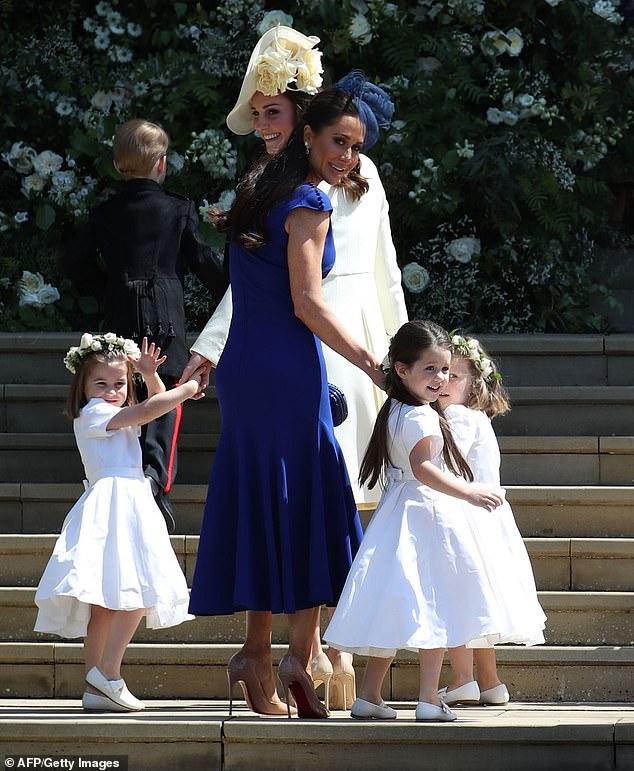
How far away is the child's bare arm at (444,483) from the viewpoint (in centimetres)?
450

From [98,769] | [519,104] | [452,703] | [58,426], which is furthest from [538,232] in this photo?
[98,769]

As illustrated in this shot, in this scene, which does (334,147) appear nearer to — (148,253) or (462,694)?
(462,694)

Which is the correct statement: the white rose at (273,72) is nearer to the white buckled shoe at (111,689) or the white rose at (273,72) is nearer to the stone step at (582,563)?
the white buckled shoe at (111,689)

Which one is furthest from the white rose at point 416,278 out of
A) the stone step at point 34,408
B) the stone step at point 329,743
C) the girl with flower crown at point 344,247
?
the stone step at point 329,743

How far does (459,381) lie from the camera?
534cm

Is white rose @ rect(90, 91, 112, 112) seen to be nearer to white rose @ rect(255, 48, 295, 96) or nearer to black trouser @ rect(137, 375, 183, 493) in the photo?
black trouser @ rect(137, 375, 183, 493)

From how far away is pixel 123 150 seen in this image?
20.3 ft

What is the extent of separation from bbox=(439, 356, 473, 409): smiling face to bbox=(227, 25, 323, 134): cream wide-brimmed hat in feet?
3.50

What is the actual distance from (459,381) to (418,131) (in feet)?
12.6

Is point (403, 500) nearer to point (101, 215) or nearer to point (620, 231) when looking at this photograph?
point (101, 215)

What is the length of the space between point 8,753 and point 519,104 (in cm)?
562

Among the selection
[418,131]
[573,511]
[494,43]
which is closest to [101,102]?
[418,131]

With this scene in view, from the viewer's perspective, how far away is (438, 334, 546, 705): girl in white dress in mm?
4836

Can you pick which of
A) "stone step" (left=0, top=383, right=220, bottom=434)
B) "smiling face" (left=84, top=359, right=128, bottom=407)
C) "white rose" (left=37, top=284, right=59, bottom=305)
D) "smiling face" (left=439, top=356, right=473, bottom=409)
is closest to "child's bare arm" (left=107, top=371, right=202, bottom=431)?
"smiling face" (left=84, top=359, right=128, bottom=407)
